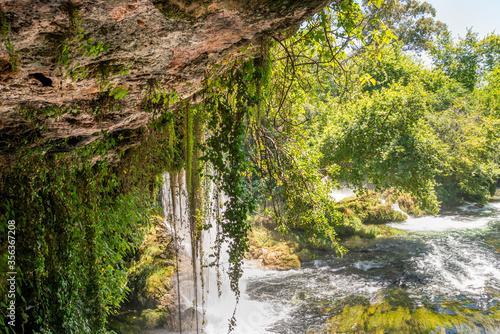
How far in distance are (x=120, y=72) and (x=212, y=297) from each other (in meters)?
7.20

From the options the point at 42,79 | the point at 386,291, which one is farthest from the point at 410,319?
the point at 42,79

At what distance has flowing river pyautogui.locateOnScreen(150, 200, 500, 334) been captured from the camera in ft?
21.9

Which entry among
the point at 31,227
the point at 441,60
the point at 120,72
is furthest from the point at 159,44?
the point at 441,60

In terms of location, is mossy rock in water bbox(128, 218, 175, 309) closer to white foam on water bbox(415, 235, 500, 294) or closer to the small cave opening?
the small cave opening

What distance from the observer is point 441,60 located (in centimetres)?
2366

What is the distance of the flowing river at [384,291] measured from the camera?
6.67 m

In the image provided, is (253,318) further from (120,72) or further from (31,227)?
(120,72)

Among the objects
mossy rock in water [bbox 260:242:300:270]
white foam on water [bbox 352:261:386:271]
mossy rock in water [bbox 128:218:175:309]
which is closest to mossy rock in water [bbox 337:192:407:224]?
white foam on water [bbox 352:261:386:271]

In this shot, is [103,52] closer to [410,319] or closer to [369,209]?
[410,319]

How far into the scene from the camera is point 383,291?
324 inches

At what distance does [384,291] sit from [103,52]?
8629mm

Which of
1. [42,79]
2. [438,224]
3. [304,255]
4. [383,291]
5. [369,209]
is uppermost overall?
[42,79]

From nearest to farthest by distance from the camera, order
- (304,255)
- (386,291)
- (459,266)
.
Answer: (386,291), (459,266), (304,255)

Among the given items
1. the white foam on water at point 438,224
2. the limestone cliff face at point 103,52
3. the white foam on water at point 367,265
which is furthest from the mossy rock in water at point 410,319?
the white foam on water at point 438,224
